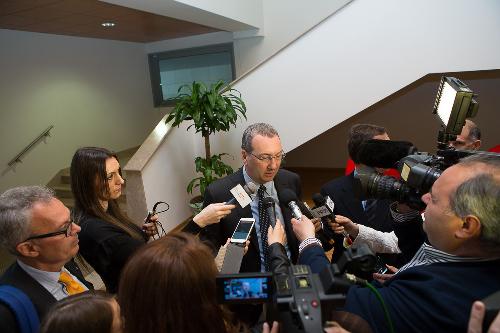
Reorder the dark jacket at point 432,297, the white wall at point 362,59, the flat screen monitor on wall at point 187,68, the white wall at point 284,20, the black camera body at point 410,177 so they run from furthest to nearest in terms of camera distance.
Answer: the flat screen monitor on wall at point 187,68
the white wall at point 284,20
the white wall at point 362,59
the black camera body at point 410,177
the dark jacket at point 432,297

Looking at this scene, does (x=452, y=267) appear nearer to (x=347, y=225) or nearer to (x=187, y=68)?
(x=347, y=225)

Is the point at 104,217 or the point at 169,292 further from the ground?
the point at 169,292

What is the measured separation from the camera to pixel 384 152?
122 centimetres

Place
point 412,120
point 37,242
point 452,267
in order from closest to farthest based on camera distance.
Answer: point 452,267 < point 37,242 < point 412,120

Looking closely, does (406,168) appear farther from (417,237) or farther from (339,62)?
(339,62)

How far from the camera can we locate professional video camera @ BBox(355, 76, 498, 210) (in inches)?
38.1

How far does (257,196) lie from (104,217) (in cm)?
75

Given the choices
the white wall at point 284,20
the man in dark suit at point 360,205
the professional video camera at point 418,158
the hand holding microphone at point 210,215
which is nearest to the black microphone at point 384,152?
the professional video camera at point 418,158

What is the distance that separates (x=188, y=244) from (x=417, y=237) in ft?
3.12

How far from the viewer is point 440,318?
2.32 feet

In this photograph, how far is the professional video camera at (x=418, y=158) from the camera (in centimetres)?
97

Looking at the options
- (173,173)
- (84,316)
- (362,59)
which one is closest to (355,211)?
(84,316)

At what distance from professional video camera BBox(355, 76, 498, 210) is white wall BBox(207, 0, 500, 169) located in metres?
2.27

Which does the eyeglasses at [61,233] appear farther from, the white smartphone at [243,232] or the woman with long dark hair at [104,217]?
the white smartphone at [243,232]
